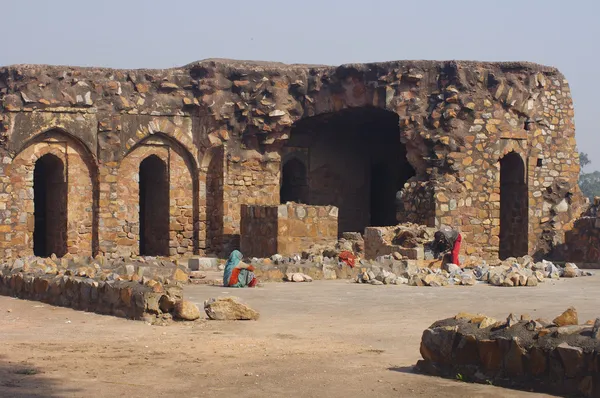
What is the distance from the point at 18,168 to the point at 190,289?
864 cm

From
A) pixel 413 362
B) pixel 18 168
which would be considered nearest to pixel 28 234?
pixel 18 168

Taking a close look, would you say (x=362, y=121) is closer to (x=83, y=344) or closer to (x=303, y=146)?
(x=303, y=146)

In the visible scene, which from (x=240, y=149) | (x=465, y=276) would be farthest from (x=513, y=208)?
(x=465, y=276)

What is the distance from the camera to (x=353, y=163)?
25.2 m

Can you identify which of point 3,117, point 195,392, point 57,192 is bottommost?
point 195,392

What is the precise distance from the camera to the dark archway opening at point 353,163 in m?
24.4

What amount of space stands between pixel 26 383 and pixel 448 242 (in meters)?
11.4

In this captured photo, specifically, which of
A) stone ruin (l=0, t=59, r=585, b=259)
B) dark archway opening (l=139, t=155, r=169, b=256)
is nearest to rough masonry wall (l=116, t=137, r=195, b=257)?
stone ruin (l=0, t=59, r=585, b=259)

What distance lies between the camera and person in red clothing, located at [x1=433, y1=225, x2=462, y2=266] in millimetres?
17375

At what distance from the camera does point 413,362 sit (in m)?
7.86

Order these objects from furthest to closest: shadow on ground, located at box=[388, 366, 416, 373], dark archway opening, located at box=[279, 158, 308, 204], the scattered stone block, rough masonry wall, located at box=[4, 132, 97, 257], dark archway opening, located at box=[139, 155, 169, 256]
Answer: dark archway opening, located at box=[279, 158, 308, 204] < dark archway opening, located at box=[139, 155, 169, 256] < rough masonry wall, located at box=[4, 132, 97, 257] < the scattered stone block < shadow on ground, located at box=[388, 366, 416, 373]

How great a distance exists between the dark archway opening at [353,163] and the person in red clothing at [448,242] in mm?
6392

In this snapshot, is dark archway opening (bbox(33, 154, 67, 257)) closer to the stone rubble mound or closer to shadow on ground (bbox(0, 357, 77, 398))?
the stone rubble mound

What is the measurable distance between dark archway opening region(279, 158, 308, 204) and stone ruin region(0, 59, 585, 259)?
1.25 m
